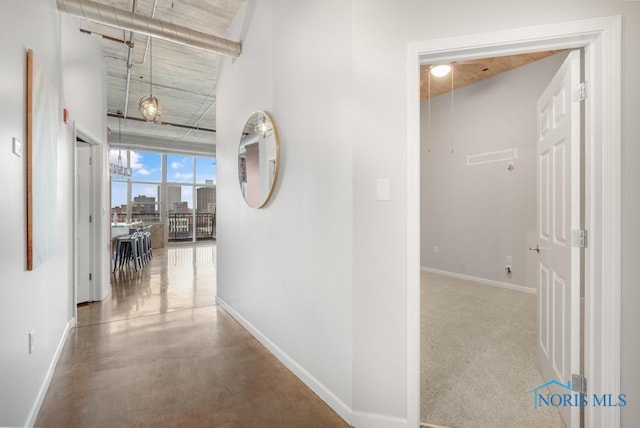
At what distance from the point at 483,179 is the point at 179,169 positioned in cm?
975

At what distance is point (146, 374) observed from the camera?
2.41 m

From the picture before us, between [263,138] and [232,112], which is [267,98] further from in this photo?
[232,112]

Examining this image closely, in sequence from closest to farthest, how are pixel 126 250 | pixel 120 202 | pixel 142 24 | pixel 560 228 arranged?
pixel 560 228 → pixel 142 24 → pixel 126 250 → pixel 120 202

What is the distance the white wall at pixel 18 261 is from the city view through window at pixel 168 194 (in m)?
8.31

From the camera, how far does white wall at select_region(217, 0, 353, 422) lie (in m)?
1.95

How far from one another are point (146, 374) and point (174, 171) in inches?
384

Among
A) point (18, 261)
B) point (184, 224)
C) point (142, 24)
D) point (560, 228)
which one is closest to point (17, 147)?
point (18, 261)

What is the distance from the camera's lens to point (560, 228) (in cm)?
189

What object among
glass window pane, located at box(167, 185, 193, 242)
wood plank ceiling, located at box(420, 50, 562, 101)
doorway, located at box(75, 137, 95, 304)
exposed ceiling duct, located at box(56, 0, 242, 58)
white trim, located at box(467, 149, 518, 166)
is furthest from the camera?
glass window pane, located at box(167, 185, 193, 242)

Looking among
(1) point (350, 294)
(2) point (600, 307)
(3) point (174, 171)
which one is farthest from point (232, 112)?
(3) point (174, 171)

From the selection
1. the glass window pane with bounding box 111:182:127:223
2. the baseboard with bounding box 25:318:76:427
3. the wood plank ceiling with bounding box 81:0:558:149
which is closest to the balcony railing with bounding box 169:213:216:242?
the glass window pane with bounding box 111:182:127:223

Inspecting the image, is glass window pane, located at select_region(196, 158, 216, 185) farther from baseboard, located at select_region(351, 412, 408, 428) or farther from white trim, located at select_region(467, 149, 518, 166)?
baseboard, located at select_region(351, 412, 408, 428)

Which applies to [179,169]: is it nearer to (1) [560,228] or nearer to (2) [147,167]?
(2) [147,167]

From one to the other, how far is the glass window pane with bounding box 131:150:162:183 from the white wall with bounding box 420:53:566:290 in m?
8.83
